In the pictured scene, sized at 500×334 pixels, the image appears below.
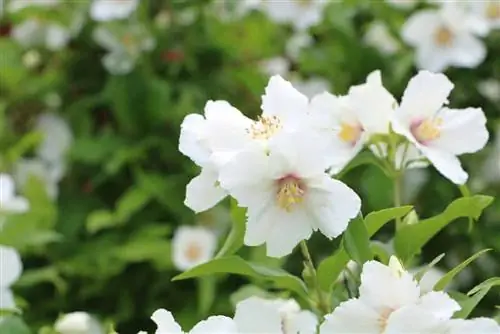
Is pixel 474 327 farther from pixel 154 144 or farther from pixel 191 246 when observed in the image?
pixel 154 144

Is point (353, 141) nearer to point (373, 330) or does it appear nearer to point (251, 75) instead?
point (373, 330)

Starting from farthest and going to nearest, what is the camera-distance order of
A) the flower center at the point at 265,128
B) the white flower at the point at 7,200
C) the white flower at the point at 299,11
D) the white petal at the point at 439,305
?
the white flower at the point at 299,11
the white flower at the point at 7,200
the flower center at the point at 265,128
the white petal at the point at 439,305

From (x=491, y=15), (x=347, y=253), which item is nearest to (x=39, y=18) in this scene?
(x=491, y=15)

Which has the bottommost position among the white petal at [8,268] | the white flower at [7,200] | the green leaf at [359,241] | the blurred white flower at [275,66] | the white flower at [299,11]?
the green leaf at [359,241]

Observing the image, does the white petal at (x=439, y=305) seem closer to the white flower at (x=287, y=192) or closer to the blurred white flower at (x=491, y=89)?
the white flower at (x=287, y=192)

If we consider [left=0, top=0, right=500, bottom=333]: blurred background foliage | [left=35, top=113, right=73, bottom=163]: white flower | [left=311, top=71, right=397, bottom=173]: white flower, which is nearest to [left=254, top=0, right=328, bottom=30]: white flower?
[left=0, top=0, right=500, bottom=333]: blurred background foliage

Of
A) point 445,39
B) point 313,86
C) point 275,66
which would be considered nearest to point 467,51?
point 445,39

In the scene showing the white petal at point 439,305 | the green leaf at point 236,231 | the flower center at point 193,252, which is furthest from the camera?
the flower center at point 193,252

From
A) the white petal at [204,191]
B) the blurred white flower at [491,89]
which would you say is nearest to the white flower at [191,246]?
the blurred white flower at [491,89]
